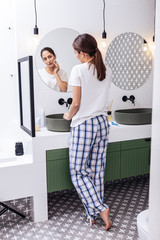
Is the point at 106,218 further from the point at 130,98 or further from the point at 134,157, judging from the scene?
the point at 130,98

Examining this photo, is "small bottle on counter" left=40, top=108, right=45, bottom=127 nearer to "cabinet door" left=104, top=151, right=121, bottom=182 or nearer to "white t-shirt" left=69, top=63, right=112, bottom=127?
"white t-shirt" left=69, top=63, right=112, bottom=127

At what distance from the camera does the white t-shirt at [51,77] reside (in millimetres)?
3055

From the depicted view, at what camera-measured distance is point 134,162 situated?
3.29m

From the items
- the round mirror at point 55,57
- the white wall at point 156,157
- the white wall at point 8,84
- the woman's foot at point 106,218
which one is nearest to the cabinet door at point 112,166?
the woman's foot at point 106,218

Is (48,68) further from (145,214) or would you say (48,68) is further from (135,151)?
(145,214)

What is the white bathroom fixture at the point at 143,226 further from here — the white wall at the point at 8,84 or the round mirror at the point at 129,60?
the round mirror at the point at 129,60

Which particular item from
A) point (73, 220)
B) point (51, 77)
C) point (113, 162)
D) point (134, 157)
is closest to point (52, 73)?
point (51, 77)

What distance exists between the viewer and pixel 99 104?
2420 millimetres

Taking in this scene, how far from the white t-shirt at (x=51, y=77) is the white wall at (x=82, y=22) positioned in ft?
0.18

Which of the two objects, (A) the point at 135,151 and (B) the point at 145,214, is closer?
(B) the point at 145,214

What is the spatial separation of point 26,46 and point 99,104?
3.67ft

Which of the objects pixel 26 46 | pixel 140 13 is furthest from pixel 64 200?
pixel 140 13

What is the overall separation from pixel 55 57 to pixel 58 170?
4.12ft

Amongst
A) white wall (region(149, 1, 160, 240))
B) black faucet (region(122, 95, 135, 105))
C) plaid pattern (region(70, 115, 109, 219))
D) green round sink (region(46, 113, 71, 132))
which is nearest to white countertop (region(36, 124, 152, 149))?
green round sink (region(46, 113, 71, 132))
